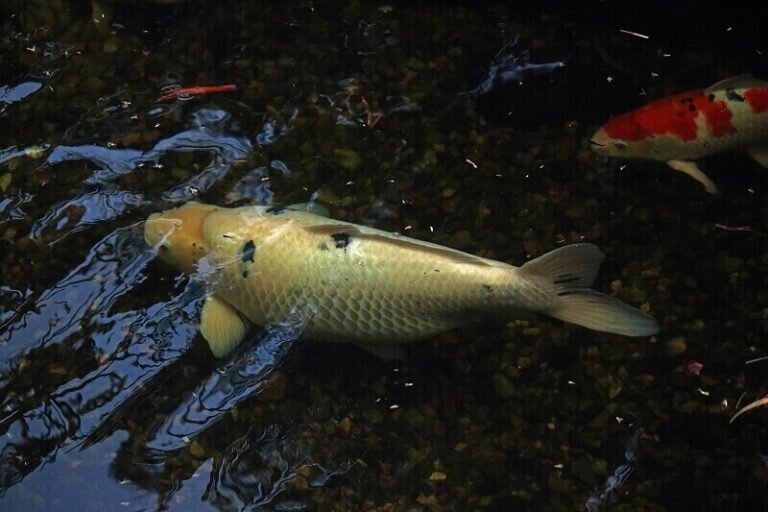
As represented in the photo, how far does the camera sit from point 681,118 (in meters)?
2.46

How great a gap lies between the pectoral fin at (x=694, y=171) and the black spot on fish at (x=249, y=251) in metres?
1.33

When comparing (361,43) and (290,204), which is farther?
(361,43)

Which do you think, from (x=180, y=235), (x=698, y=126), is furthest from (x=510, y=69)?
(x=180, y=235)

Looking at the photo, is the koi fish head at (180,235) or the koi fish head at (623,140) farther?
the koi fish head at (623,140)

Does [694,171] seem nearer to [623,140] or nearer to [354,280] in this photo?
[623,140]

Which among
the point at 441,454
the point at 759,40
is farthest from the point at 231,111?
the point at 759,40

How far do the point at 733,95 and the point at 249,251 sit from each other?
1531mm

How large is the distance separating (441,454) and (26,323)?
123 cm

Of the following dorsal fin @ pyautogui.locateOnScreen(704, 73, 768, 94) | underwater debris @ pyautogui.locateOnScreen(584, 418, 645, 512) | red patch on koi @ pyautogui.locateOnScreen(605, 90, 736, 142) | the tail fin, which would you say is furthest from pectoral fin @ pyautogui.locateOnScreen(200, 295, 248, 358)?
dorsal fin @ pyautogui.locateOnScreen(704, 73, 768, 94)

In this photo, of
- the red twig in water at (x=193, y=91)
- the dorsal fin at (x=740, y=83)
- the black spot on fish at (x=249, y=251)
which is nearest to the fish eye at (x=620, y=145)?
the dorsal fin at (x=740, y=83)

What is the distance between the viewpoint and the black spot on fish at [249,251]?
86.4 inches

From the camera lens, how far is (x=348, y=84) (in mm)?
2863

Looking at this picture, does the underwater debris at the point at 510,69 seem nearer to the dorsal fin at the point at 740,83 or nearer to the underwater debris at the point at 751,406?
the dorsal fin at the point at 740,83

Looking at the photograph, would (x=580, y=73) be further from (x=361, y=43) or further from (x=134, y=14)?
(x=134, y=14)
